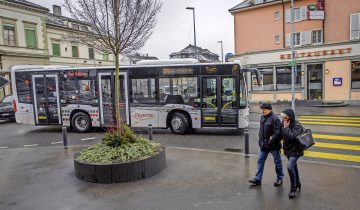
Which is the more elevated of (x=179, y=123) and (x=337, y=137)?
(x=179, y=123)

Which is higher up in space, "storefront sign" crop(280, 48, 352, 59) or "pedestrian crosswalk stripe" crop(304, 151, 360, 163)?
"storefront sign" crop(280, 48, 352, 59)

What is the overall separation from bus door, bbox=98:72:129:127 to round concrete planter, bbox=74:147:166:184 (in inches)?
241

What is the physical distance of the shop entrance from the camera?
24.1 metres

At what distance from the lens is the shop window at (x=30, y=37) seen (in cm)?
3203

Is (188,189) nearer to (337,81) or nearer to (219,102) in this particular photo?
(219,102)

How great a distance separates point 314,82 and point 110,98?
18586 millimetres

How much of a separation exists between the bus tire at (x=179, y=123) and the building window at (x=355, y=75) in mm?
16951

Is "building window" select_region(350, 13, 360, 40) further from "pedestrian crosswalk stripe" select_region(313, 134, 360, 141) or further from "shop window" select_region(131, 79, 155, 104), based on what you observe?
"shop window" select_region(131, 79, 155, 104)

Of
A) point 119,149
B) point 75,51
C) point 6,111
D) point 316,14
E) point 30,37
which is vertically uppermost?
point 30,37

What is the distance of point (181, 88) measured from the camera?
1212cm

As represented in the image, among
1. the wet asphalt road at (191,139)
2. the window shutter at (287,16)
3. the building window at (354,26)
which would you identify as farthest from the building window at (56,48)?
the building window at (354,26)

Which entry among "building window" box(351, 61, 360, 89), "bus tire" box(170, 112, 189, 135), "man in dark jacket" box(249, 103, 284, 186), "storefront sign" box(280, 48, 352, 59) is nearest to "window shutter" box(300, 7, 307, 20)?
"storefront sign" box(280, 48, 352, 59)

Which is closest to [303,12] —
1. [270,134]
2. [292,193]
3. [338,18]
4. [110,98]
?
[338,18]

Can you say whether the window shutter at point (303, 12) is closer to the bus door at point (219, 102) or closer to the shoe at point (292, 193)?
the bus door at point (219, 102)
